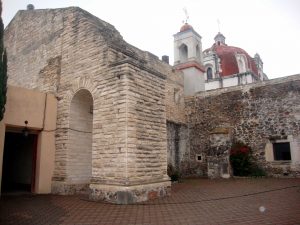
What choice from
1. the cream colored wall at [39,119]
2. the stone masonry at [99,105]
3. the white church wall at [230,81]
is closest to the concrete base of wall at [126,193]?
the stone masonry at [99,105]

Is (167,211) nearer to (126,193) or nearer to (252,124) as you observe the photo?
(126,193)

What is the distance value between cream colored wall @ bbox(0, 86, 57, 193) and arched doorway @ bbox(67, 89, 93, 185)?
2.63ft

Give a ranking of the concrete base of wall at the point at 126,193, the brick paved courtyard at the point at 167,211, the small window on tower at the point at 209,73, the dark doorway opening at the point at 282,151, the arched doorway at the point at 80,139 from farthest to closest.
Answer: the small window on tower at the point at 209,73
the dark doorway opening at the point at 282,151
the arched doorway at the point at 80,139
the concrete base of wall at the point at 126,193
the brick paved courtyard at the point at 167,211

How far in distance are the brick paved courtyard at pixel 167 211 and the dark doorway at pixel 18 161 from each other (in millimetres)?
3725

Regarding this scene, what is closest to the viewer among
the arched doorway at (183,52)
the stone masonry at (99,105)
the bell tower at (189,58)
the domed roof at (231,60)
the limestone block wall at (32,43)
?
the stone masonry at (99,105)

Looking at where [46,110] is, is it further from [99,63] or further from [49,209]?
[49,209]

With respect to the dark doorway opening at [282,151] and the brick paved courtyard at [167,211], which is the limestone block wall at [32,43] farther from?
the dark doorway opening at [282,151]

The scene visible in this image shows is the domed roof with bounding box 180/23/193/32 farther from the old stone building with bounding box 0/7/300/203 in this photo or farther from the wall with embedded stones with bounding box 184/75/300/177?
the wall with embedded stones with bounding box 184/75/300/177

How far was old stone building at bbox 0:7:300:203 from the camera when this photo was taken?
7.85 m

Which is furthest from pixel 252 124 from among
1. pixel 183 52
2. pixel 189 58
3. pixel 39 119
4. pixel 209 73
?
pixel 209 73

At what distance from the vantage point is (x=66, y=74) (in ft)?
33.0

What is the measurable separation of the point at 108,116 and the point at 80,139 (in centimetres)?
246

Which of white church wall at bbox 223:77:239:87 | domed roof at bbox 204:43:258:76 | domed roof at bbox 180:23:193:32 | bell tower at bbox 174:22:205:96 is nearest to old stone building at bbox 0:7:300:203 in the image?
bell tower at bbox 174:22:205:96

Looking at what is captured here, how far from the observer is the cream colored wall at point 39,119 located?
889 centimetres
